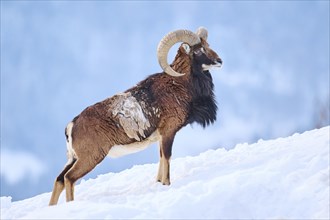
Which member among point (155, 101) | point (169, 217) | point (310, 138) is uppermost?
point (155, 101)

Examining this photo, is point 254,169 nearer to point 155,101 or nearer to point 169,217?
point 169,217

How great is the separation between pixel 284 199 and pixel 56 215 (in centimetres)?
365

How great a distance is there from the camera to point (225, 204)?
1066 centimetres

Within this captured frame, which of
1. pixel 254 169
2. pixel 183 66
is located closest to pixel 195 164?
pixel 183 66

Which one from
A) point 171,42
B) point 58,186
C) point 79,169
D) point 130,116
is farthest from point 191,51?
point 58,186

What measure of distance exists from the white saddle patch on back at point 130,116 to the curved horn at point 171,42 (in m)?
1.16

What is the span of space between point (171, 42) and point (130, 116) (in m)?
2.14

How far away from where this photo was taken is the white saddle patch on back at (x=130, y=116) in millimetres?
14328

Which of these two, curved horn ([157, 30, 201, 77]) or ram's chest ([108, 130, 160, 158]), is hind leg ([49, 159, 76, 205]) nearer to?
ram's chest ([108, 130, 160, 158])

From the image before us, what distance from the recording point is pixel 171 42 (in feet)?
50.4

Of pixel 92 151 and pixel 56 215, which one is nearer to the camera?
pixel 56 215

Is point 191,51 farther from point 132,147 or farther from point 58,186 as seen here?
point 58,186

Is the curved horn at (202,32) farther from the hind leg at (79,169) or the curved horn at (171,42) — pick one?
the hind leg at (79,169)

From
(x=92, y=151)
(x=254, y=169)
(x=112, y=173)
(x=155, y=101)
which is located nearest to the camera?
(x=254, y=169)
